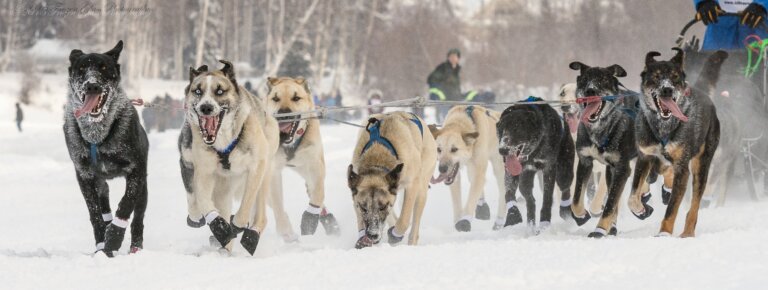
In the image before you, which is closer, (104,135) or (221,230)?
(104,135)

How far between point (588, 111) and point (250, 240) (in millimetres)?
2001

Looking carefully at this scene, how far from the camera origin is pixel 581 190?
19.4 ft

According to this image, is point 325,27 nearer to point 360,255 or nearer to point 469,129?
point 469,129

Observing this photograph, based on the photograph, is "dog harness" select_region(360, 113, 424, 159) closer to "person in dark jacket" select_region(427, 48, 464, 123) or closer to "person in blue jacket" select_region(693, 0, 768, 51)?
"person in blue jacket" select_region(693, 0, 768, 51)

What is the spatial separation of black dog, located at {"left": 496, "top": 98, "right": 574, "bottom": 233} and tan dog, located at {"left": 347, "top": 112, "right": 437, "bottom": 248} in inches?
19.4

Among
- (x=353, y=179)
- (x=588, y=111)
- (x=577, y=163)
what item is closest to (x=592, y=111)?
(x=588, y=111)

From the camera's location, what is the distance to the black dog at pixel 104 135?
14.9 ft

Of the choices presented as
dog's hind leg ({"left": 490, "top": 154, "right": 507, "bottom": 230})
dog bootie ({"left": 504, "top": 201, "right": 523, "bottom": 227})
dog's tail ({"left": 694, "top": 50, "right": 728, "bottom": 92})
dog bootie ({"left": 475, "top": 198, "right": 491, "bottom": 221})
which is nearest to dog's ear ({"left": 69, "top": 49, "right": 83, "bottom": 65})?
dog bootie ({"left": 504, "top": 201, "right": 523, "bottom": 227})

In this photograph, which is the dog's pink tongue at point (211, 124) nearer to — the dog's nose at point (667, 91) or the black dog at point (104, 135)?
the black dog at point (104, 135)

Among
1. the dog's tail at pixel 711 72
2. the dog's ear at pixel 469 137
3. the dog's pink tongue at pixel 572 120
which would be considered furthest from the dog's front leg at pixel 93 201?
the dog's pink tongue at pixel 572 120

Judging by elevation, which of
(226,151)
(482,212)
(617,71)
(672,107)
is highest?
(617,71)

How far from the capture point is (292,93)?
21.0 ft

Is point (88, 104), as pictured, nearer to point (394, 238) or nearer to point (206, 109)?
point (206, 109)

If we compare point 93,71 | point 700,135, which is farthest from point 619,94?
point 93,71
